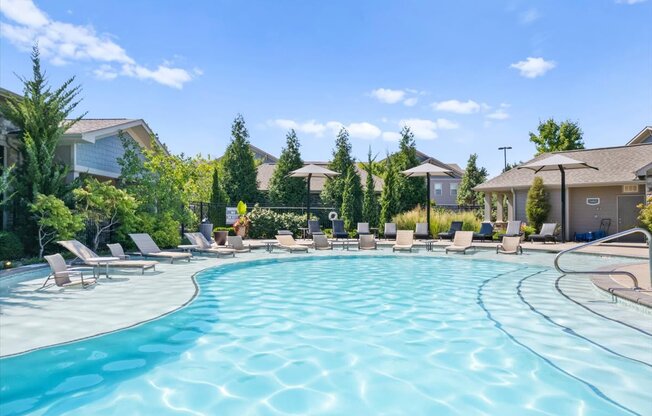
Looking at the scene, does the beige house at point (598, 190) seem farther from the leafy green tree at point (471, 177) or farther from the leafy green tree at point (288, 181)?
the leafy green tree at point (471, 177)

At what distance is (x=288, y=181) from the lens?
28.7m

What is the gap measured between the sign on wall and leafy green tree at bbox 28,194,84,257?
36.5ft

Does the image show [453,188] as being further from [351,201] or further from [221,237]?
[221,237]

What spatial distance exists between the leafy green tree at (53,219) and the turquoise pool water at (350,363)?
5876 mm

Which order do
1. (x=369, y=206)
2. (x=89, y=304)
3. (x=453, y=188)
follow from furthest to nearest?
(x=453, y=188) < (x=369, y=206) < (x=89, y=304)

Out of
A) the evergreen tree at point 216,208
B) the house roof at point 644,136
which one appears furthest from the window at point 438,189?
the evergreen tree at point 216,208

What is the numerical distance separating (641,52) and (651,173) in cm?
475

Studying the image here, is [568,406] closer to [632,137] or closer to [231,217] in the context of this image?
[231,217]

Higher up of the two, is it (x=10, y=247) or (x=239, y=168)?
(x=239, y=168)

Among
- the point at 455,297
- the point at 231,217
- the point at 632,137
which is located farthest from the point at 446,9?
the point at 632,137

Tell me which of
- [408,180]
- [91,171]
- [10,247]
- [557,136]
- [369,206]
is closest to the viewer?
[10,247]

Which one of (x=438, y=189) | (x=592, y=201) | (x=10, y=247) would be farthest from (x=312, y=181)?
(x=10, y=247)

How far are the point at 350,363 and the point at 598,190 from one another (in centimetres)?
2042

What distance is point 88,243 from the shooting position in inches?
564
